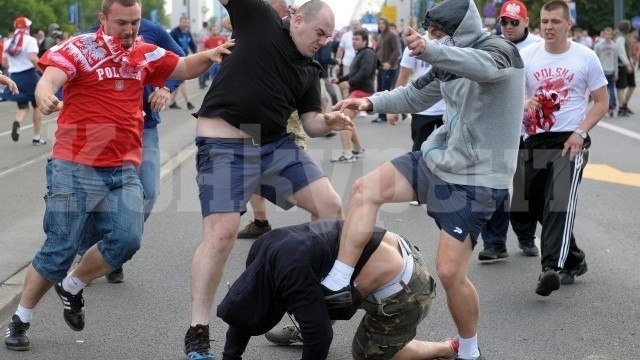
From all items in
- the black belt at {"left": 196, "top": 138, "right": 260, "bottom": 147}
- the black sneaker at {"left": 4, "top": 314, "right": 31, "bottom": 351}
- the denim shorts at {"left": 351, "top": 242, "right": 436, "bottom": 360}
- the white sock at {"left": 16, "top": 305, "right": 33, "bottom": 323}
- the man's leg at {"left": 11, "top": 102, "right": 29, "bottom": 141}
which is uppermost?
the black belt at {"left": 196, "top": 138, "right": 260, "bottom": 147}

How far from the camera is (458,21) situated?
17.4 ft

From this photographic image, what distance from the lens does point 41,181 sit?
40.0 ft

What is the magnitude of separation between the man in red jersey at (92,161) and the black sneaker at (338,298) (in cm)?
163

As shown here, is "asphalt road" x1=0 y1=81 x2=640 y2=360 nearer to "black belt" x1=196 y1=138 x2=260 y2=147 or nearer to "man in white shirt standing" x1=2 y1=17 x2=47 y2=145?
"black belt" x1=196 y1=138 x2=260 y2=147

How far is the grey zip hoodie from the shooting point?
529 centimetres

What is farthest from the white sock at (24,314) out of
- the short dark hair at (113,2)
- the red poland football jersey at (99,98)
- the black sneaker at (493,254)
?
the black sneaker at (493,254)

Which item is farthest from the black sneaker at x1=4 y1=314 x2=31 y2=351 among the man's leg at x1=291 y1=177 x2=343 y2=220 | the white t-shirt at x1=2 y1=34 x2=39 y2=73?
the white t-shirt at x1=2 y1=34 x2=39 y2=73

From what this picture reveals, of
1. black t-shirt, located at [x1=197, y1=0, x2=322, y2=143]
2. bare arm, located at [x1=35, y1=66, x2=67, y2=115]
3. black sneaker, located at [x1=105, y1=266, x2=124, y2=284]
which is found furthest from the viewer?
black sneaker, located at [x1=105, y1=266, x2=124, y2=284]

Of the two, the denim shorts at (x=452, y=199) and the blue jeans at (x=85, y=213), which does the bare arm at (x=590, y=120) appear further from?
the blue jeans at (x=85, y=213)

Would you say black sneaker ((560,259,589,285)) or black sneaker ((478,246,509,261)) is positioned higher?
black sneaker ((560,259,589,285))

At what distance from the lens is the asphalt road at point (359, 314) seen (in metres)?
5.71

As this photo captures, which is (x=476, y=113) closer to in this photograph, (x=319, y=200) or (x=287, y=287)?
(x=319, y=200)

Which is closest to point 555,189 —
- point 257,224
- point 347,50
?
point 257,224

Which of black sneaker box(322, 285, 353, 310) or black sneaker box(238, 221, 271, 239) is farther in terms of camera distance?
black sneaker box(238, 221, 271, 239)
